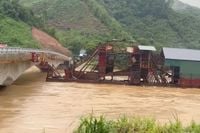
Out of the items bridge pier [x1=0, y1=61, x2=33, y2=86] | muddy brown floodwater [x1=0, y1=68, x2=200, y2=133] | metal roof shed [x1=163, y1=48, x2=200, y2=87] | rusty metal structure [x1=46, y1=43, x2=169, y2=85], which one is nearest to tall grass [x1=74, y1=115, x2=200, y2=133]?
muddy brown floodwater [x1=0, y1=68, x2=200, y2=133]

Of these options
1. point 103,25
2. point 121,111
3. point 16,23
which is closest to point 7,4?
point 16,23

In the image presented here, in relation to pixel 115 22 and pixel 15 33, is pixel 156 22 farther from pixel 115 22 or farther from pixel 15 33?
pixel 15 33

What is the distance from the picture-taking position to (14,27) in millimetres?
87188

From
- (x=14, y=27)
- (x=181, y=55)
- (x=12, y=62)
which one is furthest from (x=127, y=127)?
(x=14, y=27)

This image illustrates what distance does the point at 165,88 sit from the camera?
4950cm

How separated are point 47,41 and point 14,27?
1256 cm

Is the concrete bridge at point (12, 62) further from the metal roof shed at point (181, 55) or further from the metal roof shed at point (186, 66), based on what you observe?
the metal roof shed at point (181, 55)

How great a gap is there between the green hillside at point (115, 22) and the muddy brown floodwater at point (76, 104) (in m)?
55.5

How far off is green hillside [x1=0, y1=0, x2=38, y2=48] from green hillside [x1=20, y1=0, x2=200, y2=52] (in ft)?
49.4

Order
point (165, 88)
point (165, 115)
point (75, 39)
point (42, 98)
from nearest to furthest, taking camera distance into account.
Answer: point (165, 115) < point (42, 98) < point (165, 88) < point (75, 39)

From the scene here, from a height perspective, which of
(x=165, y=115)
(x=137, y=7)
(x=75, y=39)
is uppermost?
(x=137, y=7)

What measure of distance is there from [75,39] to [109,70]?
5674 cm

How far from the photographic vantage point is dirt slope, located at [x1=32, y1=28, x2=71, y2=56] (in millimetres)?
95119

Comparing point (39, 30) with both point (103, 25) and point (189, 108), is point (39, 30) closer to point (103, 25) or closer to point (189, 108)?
point (103, 25)
